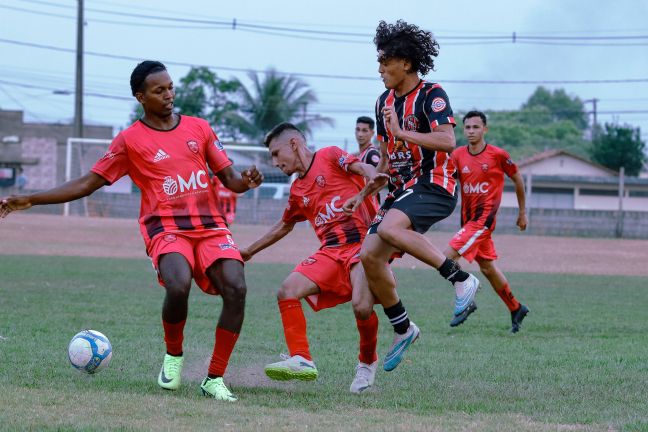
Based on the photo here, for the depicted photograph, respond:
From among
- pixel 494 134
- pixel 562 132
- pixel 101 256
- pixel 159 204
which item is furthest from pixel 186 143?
pixel 562 132

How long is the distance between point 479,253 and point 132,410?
608 centimetres

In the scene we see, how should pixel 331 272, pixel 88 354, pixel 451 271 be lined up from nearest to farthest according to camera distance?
pixel 88 354, pixel 331 272, pixel 451 271

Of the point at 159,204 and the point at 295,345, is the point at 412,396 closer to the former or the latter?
the point at 295,345

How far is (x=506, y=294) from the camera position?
10.4m

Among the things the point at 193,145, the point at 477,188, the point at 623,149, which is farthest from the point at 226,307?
the point at 623,149

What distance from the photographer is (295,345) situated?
6445 millimetres

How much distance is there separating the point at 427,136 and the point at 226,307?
1.65 metres

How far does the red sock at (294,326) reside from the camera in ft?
21.2

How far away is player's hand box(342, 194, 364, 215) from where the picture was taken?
652cm

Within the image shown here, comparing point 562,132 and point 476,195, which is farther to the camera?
point 562,132

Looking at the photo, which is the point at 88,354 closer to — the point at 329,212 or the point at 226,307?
the point at 226,307

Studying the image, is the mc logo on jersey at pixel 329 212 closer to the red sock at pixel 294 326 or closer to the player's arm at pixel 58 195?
the red sock at pixel 294 326

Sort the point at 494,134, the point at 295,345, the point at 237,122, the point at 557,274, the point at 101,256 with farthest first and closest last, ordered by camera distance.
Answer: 1. the point at 494,134
2. the point at 237,122
3. the point at 101,256
4. the point at 557,274
5. the point at 295,345

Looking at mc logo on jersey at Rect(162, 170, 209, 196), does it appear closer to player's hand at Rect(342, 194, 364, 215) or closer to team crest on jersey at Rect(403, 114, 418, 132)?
player's hand at Rect(342, 194, 364, 215)
